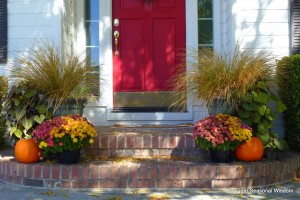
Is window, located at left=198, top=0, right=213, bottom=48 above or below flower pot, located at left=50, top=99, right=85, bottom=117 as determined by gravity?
above

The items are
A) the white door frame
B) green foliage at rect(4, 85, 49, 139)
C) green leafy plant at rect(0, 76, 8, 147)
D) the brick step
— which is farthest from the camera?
the white door frame

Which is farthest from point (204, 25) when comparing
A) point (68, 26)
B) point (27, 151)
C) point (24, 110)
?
point (27, 151)

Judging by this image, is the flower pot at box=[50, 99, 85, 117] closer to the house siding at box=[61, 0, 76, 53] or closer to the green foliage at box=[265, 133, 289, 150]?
the house siding at box=[61, 0, 76, 53]

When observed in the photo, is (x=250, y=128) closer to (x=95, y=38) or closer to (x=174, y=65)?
(x=174, y=65)

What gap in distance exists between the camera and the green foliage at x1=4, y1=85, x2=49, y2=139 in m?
4.25

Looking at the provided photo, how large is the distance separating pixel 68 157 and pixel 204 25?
2.80m

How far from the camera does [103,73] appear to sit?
18.2 ft

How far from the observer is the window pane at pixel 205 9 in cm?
566

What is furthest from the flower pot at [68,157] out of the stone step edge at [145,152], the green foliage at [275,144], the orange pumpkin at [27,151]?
the green foliage at [275,144]

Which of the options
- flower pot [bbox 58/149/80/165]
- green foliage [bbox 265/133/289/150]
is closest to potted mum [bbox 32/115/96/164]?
flower pot [bbox 58/149/80/165]

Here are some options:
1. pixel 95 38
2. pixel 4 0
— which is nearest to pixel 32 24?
pixel 4 0

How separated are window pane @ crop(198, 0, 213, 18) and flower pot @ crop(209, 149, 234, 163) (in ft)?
7.69

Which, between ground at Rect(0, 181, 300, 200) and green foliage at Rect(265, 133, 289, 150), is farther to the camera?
green foliage at Rect(265, 133, 289, 150)

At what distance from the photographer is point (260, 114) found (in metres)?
4.14
